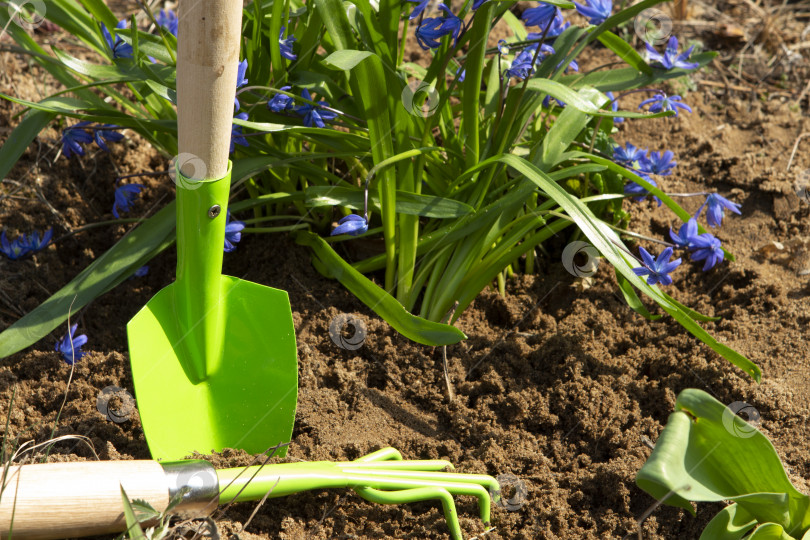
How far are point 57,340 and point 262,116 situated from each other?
0.66 m

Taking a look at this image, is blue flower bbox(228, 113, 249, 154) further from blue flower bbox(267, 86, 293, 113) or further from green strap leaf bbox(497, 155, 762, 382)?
green strap leaf bbox(497, 155, 762, 382)

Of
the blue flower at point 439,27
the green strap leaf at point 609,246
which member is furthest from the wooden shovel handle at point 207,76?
the green strap leaf at point 609,246

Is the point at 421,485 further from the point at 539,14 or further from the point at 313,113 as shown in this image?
the point at 539,14

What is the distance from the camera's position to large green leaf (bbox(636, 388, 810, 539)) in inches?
41.3

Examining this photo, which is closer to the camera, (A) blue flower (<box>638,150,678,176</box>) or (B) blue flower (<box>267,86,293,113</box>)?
(B) blue flower (<box>267,86,293,113</box>)

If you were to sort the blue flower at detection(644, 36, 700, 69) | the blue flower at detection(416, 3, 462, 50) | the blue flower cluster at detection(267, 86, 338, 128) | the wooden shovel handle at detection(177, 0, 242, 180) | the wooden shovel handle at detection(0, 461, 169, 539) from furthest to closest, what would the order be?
the blue flower at detection(644, 36, 700, 69) → the blue flower cluster at detection(267, 86, 338, 128) → the blue flower at detection(416, 3, 462, 50) → the wooden shovel handle at detection(177, 0, 242, 180) → the wooden shovel handle at detection(0, 461, 169, 539)

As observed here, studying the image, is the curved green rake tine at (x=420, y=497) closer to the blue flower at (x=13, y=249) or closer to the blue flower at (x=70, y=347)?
the blue flower at (x=70, y=347)

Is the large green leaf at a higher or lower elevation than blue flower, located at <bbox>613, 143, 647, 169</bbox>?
lower

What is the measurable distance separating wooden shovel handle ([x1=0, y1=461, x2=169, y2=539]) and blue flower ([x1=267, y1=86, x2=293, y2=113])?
0.79 metres

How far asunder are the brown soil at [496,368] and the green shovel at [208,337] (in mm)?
89

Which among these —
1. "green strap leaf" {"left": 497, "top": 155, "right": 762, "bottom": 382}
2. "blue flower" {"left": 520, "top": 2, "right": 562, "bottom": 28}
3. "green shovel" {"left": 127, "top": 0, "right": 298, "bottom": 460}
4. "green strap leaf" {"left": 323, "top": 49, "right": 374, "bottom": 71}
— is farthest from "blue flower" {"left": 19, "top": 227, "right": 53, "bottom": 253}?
"blue flower" {"left": 520, "top": 2, "right": 562, "bottom": 28}

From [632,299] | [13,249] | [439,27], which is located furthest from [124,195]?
[632,299]

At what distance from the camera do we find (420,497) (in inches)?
46.0

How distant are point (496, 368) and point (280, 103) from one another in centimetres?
74
